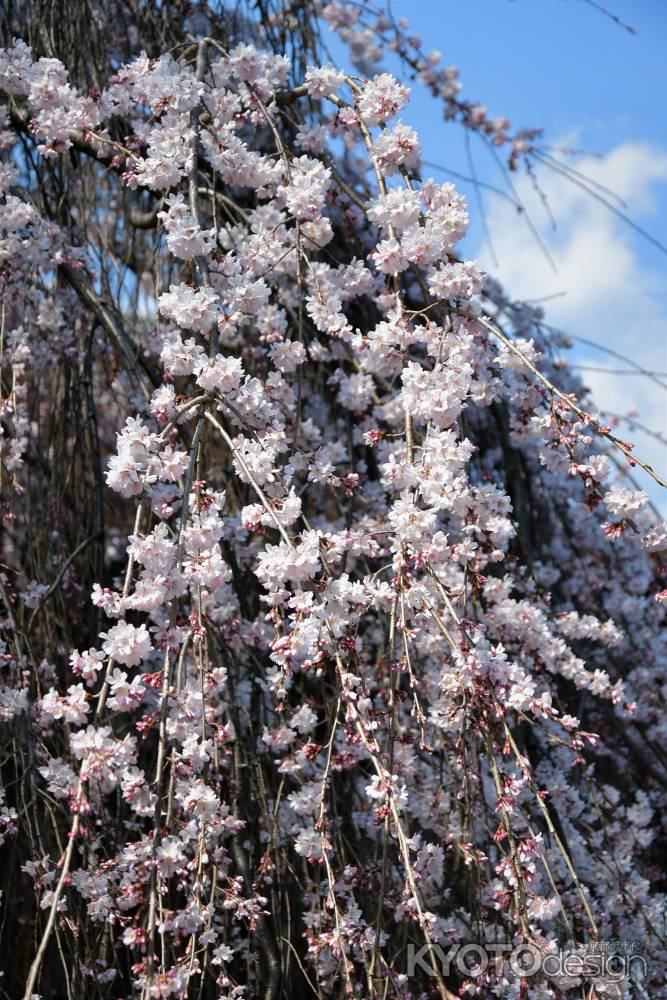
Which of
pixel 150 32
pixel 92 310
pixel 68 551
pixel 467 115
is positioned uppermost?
pixel 467 115

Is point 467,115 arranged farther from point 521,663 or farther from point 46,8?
point 521,663

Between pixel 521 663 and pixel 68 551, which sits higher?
pixel 68 551

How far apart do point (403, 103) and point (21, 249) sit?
1027 millimetres

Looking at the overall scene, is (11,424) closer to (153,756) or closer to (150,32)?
(153,756)

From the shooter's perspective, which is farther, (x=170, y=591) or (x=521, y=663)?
(x=521, y=663)

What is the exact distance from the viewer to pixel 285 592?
1.57 meters

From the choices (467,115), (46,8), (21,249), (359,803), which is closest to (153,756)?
(359,803)

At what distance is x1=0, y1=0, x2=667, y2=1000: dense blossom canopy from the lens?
1571mm

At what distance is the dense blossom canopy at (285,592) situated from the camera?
1571 millimetres

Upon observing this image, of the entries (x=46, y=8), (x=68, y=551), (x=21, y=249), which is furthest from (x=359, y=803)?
(x=46, y=8)

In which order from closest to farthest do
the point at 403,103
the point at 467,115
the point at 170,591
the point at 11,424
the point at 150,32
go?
the point at 170,591
the point at 403,103
the point at 11,424
the point at 150,32
the point at 467,115

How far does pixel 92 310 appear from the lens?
2.67m

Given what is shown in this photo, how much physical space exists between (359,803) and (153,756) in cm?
55

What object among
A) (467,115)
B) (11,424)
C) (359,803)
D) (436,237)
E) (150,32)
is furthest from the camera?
(467,115)
